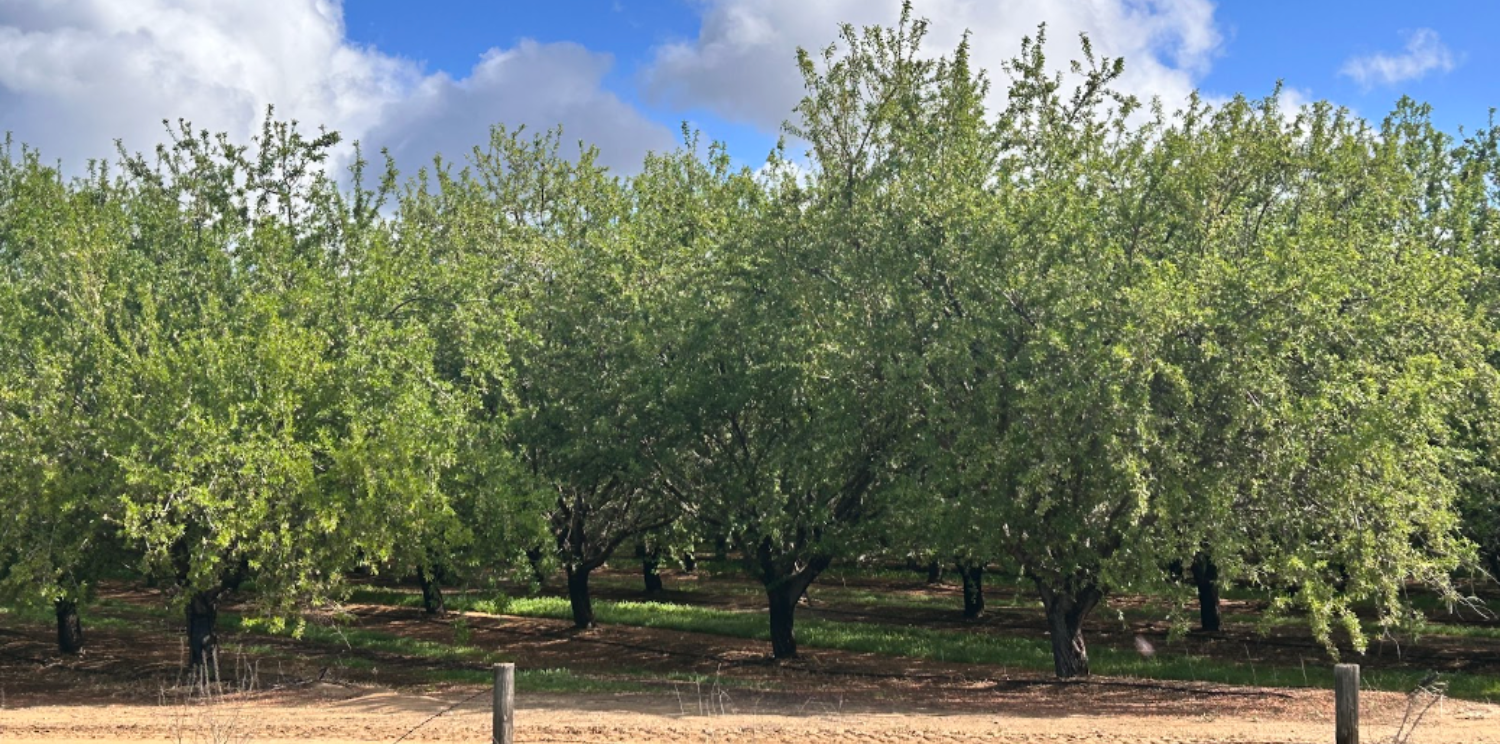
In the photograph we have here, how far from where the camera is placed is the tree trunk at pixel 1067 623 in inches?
870

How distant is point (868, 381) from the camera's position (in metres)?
21.2

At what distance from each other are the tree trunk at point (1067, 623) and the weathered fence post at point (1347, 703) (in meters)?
9.79

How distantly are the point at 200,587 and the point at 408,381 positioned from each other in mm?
4755

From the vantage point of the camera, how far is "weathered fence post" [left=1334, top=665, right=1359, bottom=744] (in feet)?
39.1

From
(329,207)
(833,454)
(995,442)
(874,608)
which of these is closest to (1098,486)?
(995,442)

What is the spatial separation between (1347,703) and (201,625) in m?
19.3

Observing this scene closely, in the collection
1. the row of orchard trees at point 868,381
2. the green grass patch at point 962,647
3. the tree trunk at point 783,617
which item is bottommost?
the green grass patch at point 962,647

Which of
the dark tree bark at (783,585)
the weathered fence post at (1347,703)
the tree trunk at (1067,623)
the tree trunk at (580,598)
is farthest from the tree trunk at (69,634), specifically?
the weathered fence post at (1347,703)

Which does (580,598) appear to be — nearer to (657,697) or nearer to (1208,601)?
(657,697)

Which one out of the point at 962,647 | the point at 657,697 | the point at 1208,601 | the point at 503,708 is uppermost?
the point at 503,708

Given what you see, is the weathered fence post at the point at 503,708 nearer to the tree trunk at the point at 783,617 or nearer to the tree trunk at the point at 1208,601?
the tree trunk at the point at 783,617

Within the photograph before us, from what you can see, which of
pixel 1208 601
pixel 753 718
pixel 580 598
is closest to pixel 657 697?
pixel 753 718

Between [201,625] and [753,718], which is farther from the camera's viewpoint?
[201,625]

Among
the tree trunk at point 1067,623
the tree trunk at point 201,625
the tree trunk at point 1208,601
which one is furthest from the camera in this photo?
the tree trunk at point 1208,601
